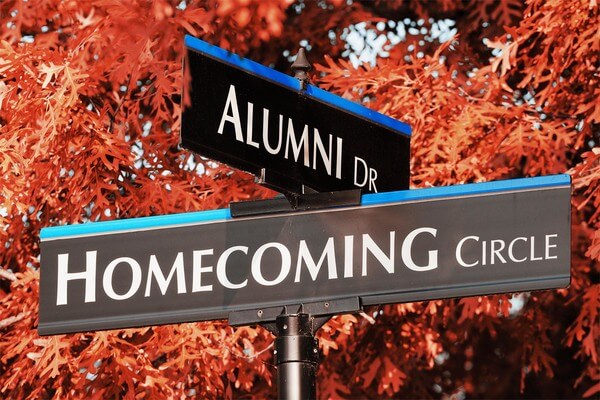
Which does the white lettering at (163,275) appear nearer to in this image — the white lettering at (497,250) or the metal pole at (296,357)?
the metal pole at (296,357)

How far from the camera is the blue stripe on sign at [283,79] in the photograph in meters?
2.95

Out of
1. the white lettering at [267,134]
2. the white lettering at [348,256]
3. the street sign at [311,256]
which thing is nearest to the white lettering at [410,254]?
the street sign at [311,256]

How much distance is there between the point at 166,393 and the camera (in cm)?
520

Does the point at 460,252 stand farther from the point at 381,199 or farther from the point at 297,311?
the point at 297,311

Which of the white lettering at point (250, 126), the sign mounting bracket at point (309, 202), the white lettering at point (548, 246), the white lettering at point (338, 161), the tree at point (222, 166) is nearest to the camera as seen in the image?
the white lettering at point (548, 246)

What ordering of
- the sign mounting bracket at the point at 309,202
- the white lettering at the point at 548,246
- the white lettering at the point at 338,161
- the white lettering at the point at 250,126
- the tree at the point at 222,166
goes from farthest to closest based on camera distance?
the tree at the point at 222,166 < the white lettering at the point at 338,161 < the sign mounting bracket at the point at 309,202 < the white lettering at the point at 250,126 < the white lettering at the point at 548,246

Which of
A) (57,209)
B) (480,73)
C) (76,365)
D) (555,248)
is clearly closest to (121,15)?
(57,209)

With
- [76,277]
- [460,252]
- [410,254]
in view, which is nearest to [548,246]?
[460,252]

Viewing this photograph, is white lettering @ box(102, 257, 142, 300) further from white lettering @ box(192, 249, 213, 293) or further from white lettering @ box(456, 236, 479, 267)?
white lettering @ box(456, 236, 479, 267)

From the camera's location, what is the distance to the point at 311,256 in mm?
3062

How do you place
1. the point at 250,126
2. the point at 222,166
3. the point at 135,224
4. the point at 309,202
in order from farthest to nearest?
the point at 222,166, the point at 135,224, the point at 309,202, the point at 250,126

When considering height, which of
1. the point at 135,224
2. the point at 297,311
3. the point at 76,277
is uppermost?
the point at 135,224

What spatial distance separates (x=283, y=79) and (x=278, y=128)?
145 millimetres

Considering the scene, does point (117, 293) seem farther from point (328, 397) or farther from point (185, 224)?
point (328, 397)
